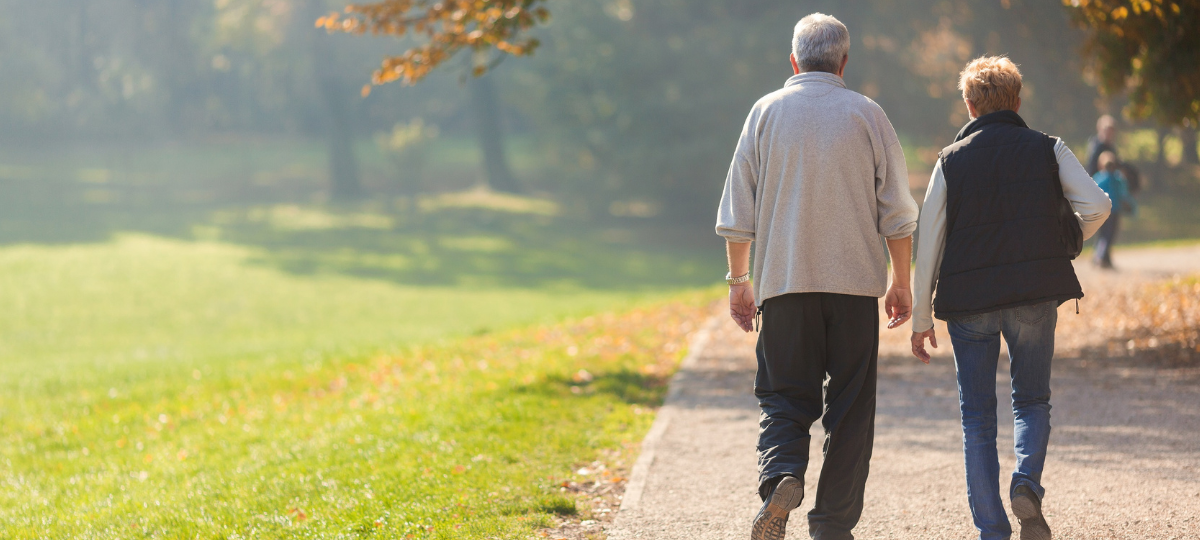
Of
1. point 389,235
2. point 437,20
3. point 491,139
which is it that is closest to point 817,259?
point 437,20

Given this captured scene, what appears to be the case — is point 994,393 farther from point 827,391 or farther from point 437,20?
point 437,20

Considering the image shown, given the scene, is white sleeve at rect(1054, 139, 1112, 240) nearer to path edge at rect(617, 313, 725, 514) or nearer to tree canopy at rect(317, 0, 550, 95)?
path edge at rect(617, 313, 725, 514)

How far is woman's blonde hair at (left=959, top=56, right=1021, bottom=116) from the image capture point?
3.78m

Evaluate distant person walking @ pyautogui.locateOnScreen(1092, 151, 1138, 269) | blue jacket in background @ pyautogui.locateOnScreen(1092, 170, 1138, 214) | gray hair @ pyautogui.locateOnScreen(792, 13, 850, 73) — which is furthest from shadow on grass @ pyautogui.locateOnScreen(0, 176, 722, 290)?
gray hair @ pyautogui.locateOnScreen(792, 13, 850, 73)

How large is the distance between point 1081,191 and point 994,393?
848mm

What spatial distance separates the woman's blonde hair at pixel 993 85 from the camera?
3.78 metres

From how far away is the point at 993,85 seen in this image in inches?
149

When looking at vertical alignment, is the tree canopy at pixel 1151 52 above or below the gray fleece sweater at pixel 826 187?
above

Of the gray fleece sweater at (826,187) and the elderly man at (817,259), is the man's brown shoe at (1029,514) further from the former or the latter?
the gray fleece sweater at (826,187)

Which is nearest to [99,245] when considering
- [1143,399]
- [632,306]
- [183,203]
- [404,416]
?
[183,203]

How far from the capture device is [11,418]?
9234mm

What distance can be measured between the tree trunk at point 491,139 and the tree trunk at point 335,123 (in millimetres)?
6619

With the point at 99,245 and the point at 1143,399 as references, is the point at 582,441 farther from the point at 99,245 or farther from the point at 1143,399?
the point at 99,245

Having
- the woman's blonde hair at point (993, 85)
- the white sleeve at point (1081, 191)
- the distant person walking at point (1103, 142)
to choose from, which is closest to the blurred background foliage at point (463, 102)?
the distant person walking at point (1103, 142)
